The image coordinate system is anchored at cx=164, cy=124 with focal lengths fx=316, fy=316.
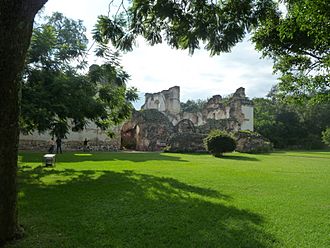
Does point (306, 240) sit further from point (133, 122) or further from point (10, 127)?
point (133, 122)

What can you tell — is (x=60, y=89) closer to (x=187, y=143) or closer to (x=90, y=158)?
(x=90, y=158)

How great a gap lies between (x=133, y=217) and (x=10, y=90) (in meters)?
2.48

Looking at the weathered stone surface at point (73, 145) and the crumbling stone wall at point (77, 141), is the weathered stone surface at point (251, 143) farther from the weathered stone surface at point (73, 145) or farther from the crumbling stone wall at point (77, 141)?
the weathered stone surface at point (73, 145)

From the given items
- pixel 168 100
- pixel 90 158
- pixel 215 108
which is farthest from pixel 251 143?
pixel 168 100

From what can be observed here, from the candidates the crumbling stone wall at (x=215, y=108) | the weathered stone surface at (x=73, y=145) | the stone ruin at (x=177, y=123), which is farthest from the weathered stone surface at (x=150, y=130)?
the crumbling stone wall at (x=215, y=108)

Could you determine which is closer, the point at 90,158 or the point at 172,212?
the point at 172,212

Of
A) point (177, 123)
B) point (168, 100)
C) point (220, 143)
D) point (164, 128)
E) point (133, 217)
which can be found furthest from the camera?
point (168, 100)

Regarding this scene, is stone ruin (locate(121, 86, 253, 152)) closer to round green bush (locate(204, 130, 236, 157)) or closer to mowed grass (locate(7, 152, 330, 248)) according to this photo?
round green bush (locate(204, 130, 236, 157))

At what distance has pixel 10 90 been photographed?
344 cm

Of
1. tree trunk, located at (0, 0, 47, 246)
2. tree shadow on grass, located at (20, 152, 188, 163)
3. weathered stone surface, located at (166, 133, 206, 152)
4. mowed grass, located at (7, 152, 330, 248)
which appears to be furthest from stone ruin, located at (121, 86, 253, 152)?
tree trunk, located at (0, 0, 47, 246)

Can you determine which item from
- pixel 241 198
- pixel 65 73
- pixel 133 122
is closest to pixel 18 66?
pixel 241 198

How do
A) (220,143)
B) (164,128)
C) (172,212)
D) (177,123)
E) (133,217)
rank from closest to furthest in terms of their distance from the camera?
(133,217), (172,212), (220,143), (164,128), (177,123)

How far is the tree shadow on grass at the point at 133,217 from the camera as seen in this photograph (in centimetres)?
378

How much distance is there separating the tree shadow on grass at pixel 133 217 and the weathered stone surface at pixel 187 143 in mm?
15514
